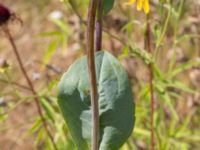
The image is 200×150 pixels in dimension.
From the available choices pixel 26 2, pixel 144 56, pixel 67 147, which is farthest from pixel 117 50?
pixel 26 2

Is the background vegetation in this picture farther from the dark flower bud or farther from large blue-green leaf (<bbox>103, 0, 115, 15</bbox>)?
large blue-green leaf (<bbox>103, 0, 115, 15</bbox>)

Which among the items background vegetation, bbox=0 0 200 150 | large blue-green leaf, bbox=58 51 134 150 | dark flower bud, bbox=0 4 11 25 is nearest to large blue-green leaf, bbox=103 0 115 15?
large blue-green leaf, bbox=58 51 134 150

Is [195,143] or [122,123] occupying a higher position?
[122,123]

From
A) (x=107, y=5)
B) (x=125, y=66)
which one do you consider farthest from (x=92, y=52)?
(x=125, y=66)

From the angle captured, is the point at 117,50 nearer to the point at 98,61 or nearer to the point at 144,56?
the point at 144,56

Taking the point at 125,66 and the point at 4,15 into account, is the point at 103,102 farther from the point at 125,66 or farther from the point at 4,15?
the point at 125,66

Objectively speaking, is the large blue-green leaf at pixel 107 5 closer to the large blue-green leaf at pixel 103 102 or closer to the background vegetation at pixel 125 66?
the large blue-green leaf at pixel 103 102

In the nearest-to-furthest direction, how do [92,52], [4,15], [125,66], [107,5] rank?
1. [92,52]
2. [107,5]
3. [4,15]
4. [125,66]
